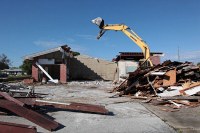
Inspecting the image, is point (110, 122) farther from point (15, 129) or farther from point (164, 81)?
point (164, 81)

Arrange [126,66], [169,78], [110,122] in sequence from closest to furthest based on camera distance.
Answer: [110,122], [169,78], [126,66]

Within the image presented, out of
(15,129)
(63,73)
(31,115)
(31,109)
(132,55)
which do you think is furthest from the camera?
(132,55)

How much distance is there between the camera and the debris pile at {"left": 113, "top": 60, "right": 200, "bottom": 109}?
15633 mm

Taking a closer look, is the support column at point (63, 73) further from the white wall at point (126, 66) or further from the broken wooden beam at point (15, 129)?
the broken wooden beam at point (15, 129)

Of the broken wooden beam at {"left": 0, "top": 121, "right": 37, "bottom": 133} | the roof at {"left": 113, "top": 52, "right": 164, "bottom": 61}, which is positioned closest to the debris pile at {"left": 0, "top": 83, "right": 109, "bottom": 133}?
the broken wooden beam at {"left": 0, "top": 121, "right": 37, "bottom": 133}

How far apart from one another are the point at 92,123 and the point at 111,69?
108ft

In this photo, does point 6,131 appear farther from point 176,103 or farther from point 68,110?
point 176,103

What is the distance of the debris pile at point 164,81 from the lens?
15.6 metres

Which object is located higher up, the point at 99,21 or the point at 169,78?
the point at 99,21

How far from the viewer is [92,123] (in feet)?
30.2

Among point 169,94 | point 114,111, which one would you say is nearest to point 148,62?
point 169,94

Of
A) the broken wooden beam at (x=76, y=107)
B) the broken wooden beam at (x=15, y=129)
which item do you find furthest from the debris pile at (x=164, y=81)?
the broken wooden beam at (x=15, y=129)

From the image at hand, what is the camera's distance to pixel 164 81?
671 inches

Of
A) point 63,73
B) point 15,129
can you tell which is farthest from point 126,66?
point 15,129
